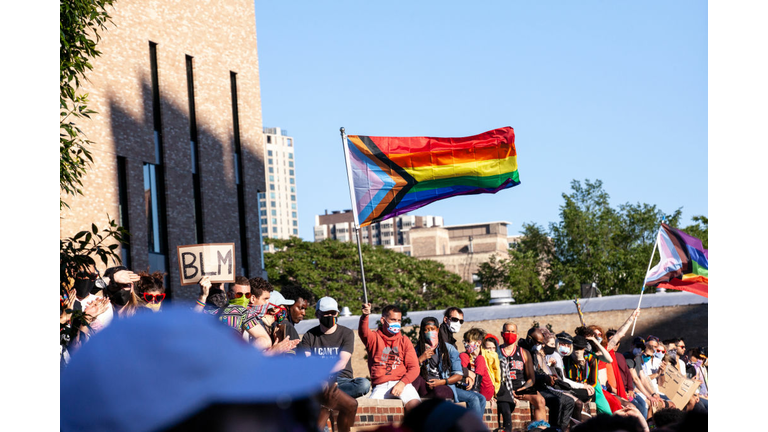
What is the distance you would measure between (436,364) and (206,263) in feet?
9.92

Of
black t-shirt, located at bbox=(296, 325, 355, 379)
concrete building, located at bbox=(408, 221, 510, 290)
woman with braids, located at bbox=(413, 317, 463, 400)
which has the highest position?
black t-shirt, located at bbox=(296, 325, 355, 379)

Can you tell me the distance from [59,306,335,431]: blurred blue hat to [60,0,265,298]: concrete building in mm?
19563

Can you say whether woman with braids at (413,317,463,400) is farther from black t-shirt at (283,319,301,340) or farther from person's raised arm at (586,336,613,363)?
person's raised arm at (586,336,613,363)

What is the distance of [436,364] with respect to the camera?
10148mm

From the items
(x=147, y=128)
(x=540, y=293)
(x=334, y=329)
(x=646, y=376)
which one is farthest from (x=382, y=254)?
(x=334, y=329)

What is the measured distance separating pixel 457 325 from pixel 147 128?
50.5 ft

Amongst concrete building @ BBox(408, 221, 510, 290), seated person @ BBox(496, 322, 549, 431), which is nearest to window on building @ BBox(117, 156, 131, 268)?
seated person @ BBox(496, 322, 549, 431)

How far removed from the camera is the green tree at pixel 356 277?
5256 centimetres

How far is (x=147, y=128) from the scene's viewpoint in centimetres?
2350

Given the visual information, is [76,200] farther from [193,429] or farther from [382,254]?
[382,254]

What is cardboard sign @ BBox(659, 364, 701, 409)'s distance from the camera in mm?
13609

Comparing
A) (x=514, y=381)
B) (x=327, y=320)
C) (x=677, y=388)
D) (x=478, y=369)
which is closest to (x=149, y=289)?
(x=327, y=320)

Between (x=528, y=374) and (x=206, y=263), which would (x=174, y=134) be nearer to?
(x=206, y=263)

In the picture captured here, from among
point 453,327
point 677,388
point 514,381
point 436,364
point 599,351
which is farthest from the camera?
point 677,388
